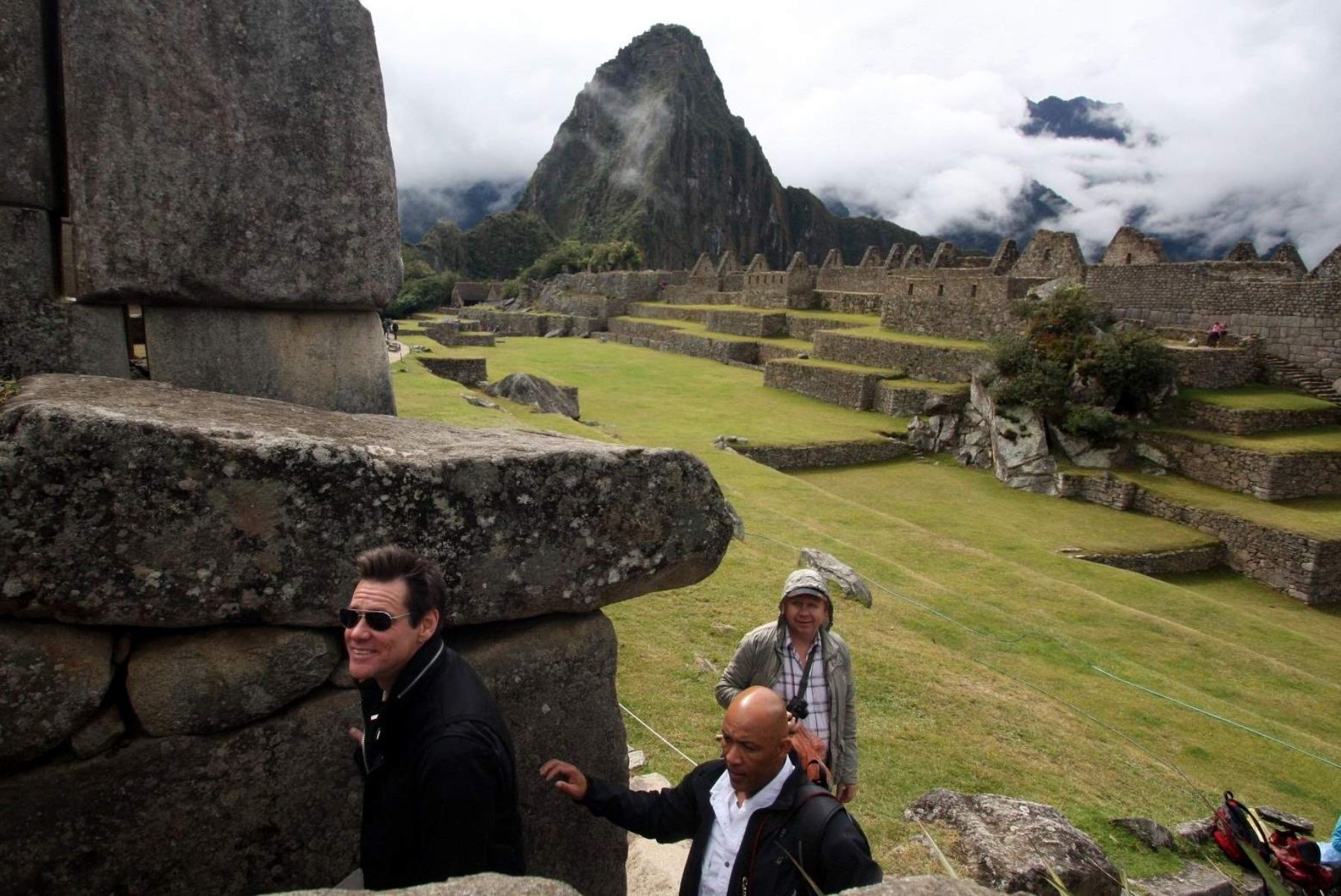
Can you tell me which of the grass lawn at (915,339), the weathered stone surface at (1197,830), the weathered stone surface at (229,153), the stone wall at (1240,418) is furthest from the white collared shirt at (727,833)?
the grass lawn at (915,339)

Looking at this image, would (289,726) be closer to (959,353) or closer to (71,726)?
(71,726)

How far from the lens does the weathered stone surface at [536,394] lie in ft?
62.8

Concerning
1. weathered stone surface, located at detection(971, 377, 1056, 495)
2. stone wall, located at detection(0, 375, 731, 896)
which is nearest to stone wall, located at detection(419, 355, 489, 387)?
weathered stone surface, located at detection(971, 377, 1056, 495)

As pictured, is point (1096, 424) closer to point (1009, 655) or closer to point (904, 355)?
point (904, 355)

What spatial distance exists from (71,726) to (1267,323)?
29.6 meters

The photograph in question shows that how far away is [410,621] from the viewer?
2328mm

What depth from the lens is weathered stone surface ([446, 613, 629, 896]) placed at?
10.3ft

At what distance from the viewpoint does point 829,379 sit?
96.5 feet

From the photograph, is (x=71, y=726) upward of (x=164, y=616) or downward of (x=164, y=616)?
downward

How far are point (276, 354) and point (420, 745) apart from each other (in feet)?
7.55

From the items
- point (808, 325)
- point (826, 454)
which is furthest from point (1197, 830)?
point (808, 325)

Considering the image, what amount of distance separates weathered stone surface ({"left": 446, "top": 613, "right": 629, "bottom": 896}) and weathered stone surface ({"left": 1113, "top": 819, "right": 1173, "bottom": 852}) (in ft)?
13.7

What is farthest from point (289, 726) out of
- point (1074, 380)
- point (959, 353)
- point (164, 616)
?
point (959, 353)

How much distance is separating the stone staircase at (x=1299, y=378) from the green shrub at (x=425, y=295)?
56.5 meters
